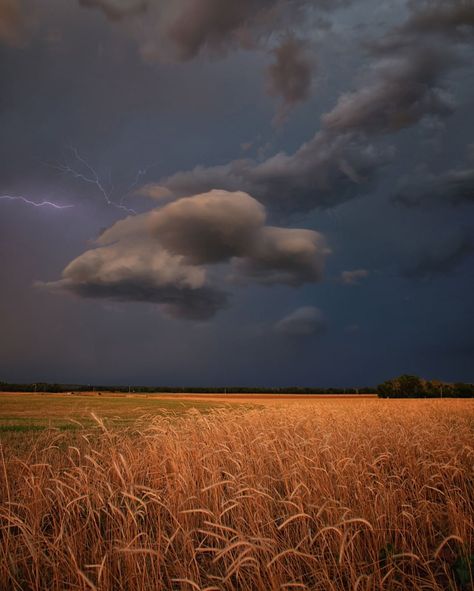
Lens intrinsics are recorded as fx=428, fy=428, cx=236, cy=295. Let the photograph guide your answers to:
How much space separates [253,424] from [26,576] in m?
7.65

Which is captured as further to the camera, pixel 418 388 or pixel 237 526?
pixel 418 388

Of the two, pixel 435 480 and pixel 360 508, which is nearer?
pixel 360 508

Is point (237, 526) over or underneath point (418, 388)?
over

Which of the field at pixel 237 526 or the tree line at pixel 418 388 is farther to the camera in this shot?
the tree line at pixel 418 388

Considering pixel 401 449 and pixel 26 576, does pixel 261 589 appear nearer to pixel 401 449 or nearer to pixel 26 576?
pixel 26 576

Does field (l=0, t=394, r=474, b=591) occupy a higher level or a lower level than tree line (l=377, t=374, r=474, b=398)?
higher

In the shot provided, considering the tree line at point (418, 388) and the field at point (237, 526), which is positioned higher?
the field at point (237, 526)

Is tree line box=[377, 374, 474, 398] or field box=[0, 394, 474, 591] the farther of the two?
tree line box=[377, 374, 474, 398]

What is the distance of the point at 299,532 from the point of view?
17.3 feet

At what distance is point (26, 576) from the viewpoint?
436 cm

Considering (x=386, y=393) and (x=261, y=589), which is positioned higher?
(x=261, y=589)

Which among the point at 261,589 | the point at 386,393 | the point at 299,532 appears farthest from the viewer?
the point at 386,393

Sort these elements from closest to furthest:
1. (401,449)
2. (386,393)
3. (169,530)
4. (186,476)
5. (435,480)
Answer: (169,530) → (186,476) → (435,480) → (401,449) → (386,393)

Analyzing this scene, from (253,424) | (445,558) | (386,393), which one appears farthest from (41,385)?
(445,558)
